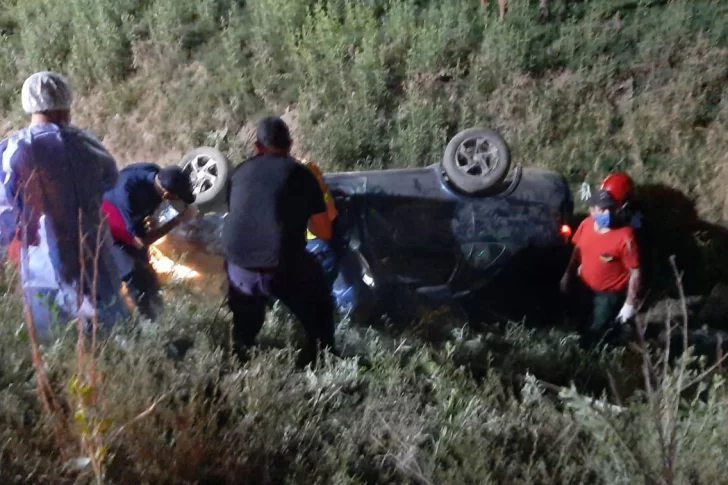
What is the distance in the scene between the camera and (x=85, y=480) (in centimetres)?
308

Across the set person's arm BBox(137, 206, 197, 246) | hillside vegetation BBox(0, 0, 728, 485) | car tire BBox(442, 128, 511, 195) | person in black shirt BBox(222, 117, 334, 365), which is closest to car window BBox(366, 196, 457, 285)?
car tire BBox(442, 128, 511, 195)

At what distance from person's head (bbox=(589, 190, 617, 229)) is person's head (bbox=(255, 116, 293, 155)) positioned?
8.23ft

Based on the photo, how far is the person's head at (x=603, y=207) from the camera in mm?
5523

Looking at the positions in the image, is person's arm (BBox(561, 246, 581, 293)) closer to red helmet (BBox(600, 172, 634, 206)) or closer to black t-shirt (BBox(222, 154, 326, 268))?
red helmet (BBox(600, 172, 634, 206))

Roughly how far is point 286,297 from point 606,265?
2.62 m

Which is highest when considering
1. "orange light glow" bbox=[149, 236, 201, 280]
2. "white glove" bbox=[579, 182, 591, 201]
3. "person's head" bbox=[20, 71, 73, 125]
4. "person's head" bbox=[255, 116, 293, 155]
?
"person's head" bbox=[20, 71, 73, 125]

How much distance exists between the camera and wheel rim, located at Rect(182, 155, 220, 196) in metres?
6.05

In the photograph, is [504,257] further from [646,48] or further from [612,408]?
[646,48]

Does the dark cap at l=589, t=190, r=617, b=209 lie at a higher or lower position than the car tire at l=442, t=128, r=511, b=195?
lower

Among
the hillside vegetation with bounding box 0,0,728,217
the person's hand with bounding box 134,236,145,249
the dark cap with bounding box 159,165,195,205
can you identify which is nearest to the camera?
the dark cap with bounding box 159,165,195,205

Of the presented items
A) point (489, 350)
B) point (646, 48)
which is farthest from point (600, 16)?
point (489, 350)

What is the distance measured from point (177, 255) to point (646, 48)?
512 cm

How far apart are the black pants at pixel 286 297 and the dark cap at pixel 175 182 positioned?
62cm

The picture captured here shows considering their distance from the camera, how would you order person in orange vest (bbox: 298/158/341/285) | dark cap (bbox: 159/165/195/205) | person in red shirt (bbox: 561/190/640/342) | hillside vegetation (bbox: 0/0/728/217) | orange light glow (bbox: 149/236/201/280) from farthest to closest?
hillside vegetation (bbox: 0/0/728/217) < person in red shirt (bbox: 561/190/640/342) < orange light glow (bbox: 149/236/201/280) < person in orange vest (bbox: 298/158/341/285) < dark cap (bbox: 159/165/195/205)
